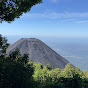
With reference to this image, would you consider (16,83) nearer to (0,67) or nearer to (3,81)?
(3,81)

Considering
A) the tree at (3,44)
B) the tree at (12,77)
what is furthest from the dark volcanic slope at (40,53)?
the tree at (12,77)

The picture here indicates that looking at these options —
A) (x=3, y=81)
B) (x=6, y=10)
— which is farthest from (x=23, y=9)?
(x=3, y=81)

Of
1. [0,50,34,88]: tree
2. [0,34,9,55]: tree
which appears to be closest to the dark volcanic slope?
[0,34,9,55]: tree

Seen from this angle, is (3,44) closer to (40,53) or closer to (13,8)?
(13,8)

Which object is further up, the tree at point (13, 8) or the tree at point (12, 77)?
the tree at point (13, 8)

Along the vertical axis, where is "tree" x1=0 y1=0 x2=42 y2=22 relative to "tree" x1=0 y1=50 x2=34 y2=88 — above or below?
above

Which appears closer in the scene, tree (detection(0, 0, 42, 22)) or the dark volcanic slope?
tree (detection(0, 0, 42, 22))

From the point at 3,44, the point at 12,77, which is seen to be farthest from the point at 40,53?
the point at 12,77

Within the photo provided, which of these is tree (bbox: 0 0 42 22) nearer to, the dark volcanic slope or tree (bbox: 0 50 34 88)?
tree (bbox: 0 50 34 88)

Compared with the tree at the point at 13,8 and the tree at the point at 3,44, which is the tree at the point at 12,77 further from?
the tree at the point at 13,8
